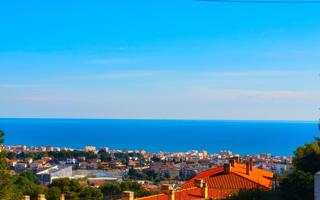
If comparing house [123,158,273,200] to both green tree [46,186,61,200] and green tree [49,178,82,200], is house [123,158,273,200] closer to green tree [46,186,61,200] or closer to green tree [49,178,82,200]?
green tree [46,186,61,200]

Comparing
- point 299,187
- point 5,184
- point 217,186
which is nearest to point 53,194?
point 5,184

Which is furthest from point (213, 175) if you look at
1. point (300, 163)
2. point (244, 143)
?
point (244, 143)

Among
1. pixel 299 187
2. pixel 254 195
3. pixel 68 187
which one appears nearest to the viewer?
pixel 299 187

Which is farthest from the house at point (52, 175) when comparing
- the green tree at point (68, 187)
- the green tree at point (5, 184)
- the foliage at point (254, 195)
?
the foliage at point (254, 195)

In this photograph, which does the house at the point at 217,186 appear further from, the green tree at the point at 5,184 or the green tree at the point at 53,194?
the green tree at the point at 53,194

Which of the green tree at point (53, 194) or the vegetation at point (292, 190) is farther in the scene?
the green tree at point (53, 194)

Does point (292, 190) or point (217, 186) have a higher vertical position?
point (292, 190)

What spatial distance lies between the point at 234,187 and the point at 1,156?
743 centimetres

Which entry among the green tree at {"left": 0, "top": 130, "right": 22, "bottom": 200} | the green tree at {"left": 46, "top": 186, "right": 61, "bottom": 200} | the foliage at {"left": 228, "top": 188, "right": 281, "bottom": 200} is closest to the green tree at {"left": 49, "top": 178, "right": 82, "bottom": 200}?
the green tree at {"left": 46, "top": 186, "right": 61, "bottom": 200}

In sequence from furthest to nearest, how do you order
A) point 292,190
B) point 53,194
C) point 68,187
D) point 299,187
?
point 68,187 → point 53,194 → point 292,190 → point 299,187

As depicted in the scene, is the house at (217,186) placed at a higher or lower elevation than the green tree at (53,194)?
higher

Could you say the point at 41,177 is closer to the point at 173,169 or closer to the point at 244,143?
the point at 173,169

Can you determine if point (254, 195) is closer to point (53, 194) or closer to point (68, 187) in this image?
point (53, 194)

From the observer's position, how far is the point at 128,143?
165750 mm
